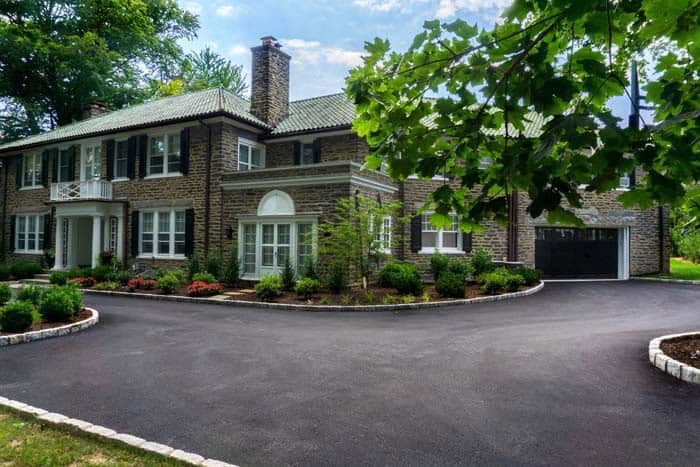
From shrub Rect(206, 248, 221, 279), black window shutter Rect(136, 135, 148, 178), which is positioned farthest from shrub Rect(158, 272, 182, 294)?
black window shutter Rect(136, 135, 148, 178)

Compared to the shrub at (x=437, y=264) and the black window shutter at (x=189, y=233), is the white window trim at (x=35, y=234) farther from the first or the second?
the shrub at (x=437, y=264)

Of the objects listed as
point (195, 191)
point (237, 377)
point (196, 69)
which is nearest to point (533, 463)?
point (237, 377)

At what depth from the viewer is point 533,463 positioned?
3.60 metres

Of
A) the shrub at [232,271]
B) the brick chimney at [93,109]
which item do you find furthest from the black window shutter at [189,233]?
the brick chimney at [93,109]

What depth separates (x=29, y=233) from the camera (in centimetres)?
2394

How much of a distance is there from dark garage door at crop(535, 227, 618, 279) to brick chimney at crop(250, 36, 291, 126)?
14.0 meters

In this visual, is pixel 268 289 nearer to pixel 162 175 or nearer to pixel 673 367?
pixel 162 175

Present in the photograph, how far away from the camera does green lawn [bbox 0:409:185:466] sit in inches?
140

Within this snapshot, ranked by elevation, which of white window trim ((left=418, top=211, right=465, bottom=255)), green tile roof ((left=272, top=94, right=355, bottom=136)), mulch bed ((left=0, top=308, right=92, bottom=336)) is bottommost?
mulch bed ((left=0, top=308, right=92, bottom=336))

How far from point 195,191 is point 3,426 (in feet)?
48.8

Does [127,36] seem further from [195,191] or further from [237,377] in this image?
[237,377]

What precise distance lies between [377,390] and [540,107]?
13.4ft

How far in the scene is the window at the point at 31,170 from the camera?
2408 centimetres

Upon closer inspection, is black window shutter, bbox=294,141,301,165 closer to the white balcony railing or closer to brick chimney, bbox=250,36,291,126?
brick chimney, bbox=250,36,291,126
